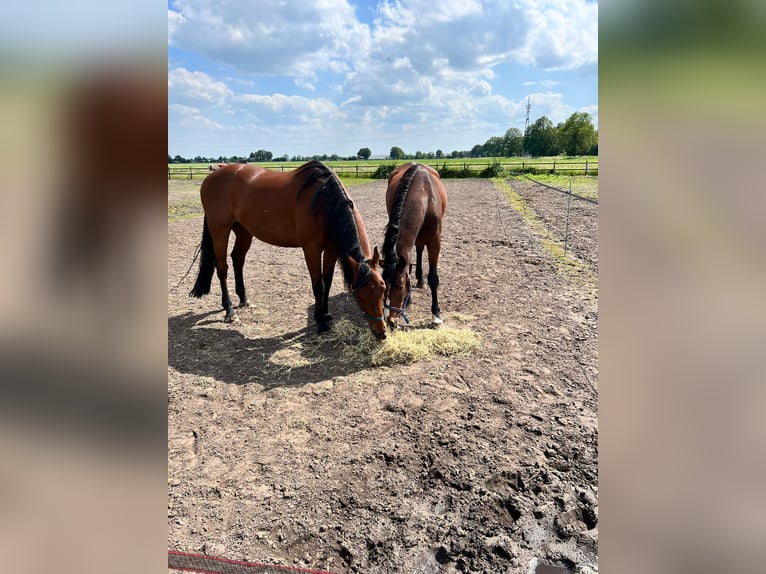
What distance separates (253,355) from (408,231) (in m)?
2.20

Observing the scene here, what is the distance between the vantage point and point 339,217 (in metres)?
4.69

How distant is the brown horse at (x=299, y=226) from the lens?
14.6 feet

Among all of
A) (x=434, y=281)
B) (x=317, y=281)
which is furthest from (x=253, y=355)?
(x=434, y=281)

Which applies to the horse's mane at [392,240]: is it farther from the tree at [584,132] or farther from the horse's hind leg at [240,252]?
the horse's hind leg at [240,252]

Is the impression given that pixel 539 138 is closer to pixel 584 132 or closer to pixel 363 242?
pixel 363 242

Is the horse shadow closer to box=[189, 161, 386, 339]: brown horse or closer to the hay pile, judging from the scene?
the hay pile

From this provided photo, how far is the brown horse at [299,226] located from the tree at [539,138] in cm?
4999

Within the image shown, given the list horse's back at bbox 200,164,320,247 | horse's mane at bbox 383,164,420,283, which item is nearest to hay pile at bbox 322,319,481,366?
horse's mane at bbox 383,164,420,283

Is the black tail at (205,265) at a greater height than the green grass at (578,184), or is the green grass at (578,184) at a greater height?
the green grass at (578,184)

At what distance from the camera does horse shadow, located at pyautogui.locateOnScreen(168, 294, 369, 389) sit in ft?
14.0

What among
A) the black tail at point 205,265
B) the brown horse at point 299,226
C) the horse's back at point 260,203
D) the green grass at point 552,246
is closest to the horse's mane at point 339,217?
the brown horse at point 299,226

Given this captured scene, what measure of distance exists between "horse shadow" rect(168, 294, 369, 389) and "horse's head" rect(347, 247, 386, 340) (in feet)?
1.79
